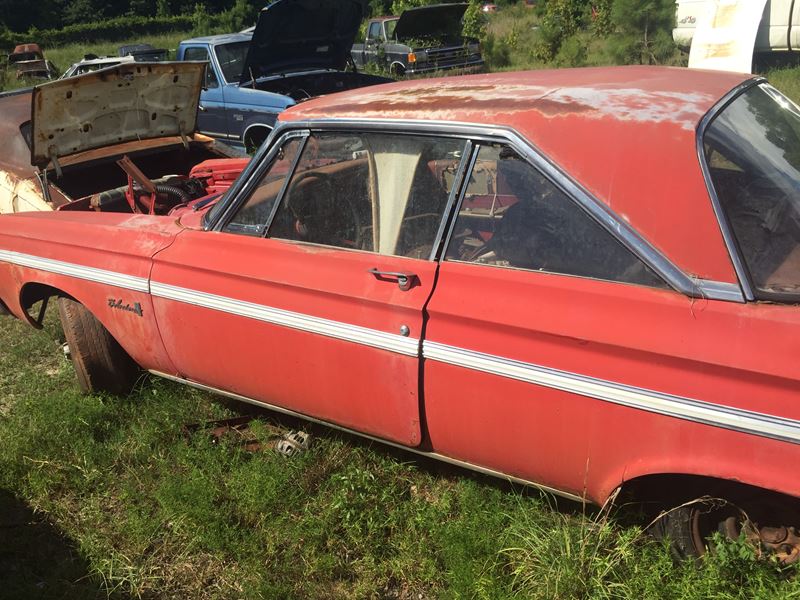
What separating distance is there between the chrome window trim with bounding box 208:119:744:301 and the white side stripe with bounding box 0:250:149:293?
3.57 ft

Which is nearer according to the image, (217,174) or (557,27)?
Result: (217,174)

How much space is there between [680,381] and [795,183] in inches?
33.0

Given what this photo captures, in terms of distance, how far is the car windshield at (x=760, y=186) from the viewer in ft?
6.68

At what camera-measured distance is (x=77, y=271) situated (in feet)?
11.3

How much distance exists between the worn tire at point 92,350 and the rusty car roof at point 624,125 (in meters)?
1.69

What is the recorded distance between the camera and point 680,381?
201 centimetres

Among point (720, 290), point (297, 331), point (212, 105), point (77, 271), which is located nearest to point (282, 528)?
point (297, 331)

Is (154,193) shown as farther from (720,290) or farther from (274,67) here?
(274,67)

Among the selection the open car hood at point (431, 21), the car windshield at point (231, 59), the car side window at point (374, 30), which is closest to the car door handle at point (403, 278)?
the car windshield at point (231, 59)

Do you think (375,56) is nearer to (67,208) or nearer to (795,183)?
(67,208)

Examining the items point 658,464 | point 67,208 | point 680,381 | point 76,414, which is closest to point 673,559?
point 658,464

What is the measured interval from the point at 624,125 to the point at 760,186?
0.46 meters

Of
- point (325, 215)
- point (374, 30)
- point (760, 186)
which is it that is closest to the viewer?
point (760, 186)

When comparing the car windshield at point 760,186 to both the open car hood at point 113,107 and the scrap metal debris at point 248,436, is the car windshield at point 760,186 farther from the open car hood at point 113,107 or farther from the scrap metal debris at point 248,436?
the open car hood at point 113,107
